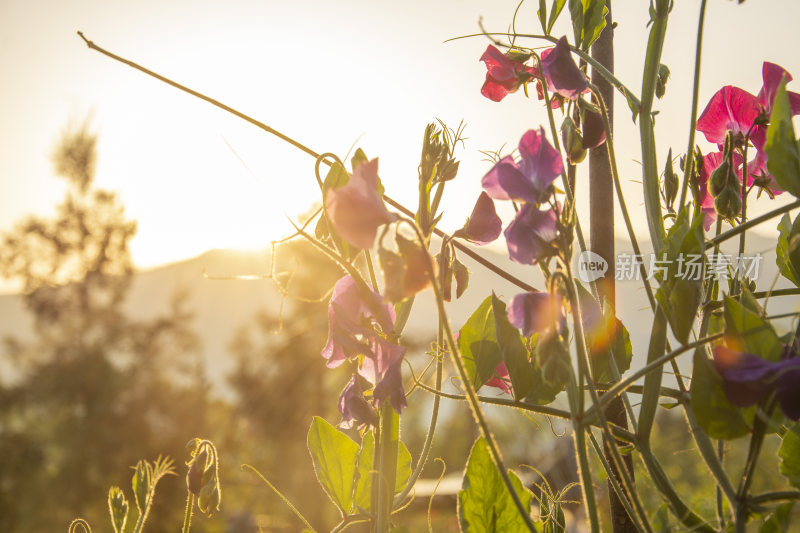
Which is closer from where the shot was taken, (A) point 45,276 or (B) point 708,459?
(B) point 708,459

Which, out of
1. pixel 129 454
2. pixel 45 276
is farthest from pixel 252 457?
pixel 45 276

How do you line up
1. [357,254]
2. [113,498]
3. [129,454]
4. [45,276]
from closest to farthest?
[357,254] < [113,498] < [129,454] < [45,276]

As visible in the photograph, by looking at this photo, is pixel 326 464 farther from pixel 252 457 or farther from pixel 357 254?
pixel 252 457

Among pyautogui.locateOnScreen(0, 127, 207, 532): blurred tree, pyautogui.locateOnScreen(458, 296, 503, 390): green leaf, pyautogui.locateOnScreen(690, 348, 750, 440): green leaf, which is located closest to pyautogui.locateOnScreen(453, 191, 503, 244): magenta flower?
pyautogui.locateOnScreen(458, 296, 503, 390): green leaf

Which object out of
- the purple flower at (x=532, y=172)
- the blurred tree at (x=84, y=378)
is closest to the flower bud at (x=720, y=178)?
the purple flower at (x=532, y=172)

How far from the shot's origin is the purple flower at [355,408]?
348 millimetres

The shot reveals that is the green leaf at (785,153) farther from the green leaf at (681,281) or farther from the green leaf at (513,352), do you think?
the green leaf at (513,352)

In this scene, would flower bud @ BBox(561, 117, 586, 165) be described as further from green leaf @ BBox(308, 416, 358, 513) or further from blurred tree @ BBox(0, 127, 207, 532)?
blurred tree @ BBox(0, 127, 207, 532)

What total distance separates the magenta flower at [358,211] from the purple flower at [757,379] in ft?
0.51

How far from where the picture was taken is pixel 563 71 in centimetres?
38

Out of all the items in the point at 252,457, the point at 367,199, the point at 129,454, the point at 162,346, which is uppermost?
the point at 367,199

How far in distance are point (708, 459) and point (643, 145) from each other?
0.18m

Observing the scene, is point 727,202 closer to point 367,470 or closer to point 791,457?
point 791,457

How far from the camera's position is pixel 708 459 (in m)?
0.29
